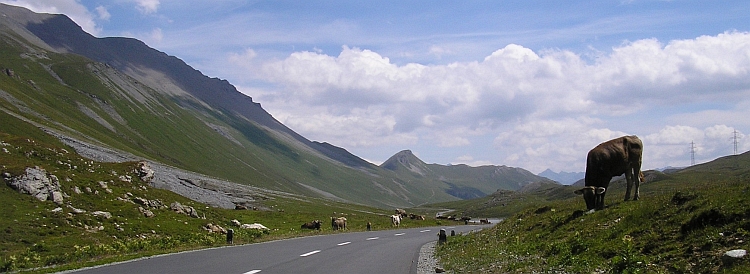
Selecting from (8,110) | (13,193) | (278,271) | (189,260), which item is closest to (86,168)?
(13,193)

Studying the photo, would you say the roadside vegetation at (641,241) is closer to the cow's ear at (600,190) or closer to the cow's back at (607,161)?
the cow's ear at (600,190)

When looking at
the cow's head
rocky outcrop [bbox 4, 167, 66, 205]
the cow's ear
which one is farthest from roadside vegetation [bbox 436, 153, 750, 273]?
rocky outcrop [bbox 4, 167, 66, 205]

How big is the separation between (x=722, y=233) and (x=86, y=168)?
2664 inches

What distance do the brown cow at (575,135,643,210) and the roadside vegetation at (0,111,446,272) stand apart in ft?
68.7

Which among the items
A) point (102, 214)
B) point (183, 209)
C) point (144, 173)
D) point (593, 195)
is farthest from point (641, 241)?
point (144, 173)

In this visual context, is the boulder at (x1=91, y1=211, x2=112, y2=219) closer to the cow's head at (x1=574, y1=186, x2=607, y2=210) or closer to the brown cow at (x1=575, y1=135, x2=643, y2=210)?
the brown cow at (x1=575, y1=135, x2=643, y2=210)

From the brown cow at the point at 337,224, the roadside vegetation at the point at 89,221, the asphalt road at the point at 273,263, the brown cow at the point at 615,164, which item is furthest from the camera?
the brown cow at the point at 337,224

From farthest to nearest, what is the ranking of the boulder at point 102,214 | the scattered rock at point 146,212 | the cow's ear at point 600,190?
the scattered rock at point 146,212 → the boulder at point 102,214 → the cow's ear at point 600,190

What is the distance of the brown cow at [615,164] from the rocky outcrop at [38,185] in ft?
149

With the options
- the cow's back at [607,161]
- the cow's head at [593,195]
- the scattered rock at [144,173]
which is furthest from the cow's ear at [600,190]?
the scattered rock at [144,173]

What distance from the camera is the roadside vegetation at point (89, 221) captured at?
94.1ft

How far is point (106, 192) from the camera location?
57.8 m

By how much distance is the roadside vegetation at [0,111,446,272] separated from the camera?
94.1ft

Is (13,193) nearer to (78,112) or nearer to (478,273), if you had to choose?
(478,273)
